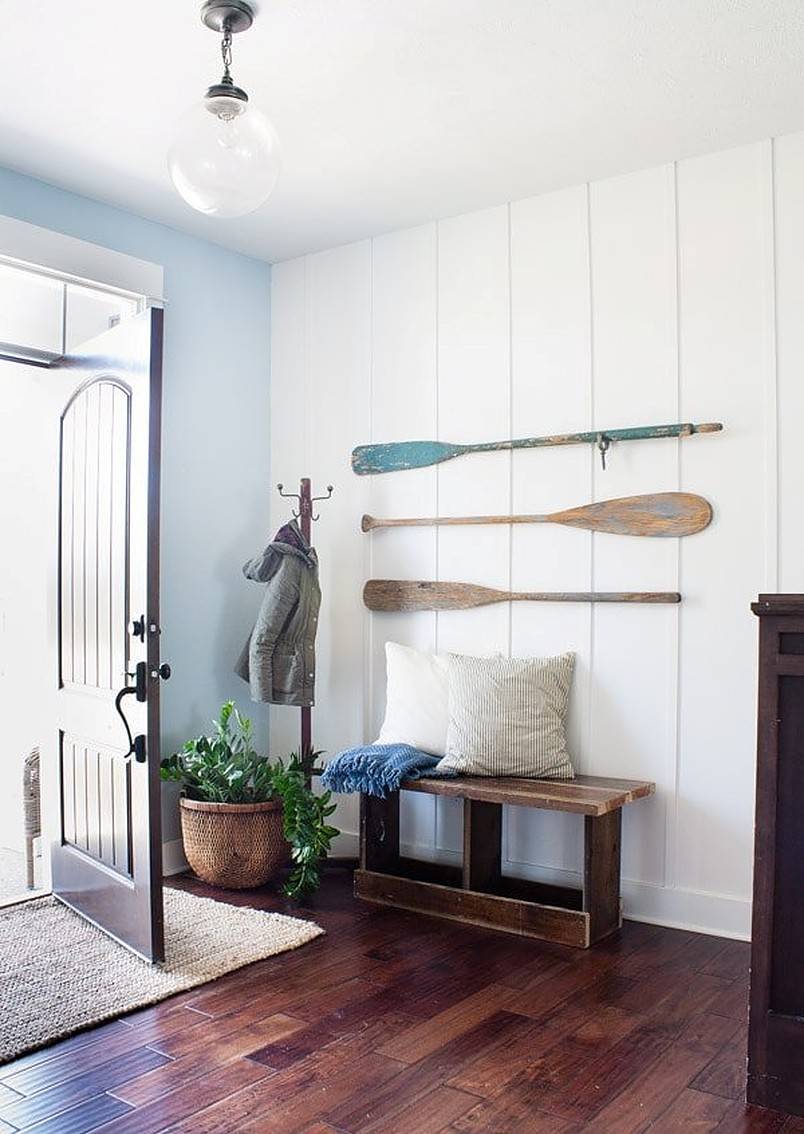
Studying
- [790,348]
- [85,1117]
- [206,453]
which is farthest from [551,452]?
[85,1117]

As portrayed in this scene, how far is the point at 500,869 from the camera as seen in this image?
3.75 meters

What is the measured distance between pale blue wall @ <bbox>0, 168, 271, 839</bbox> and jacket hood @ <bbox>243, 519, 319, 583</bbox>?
302mm

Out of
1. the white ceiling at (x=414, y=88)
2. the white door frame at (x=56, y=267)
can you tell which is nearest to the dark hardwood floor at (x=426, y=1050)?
the white door frame at (x=56, y=267)

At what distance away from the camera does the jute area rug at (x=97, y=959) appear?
2666 millimetres

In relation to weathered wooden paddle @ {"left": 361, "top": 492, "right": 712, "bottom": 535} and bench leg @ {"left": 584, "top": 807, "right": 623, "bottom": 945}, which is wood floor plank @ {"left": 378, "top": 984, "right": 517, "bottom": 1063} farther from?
weathered wooden paddle @ {"left": 361, "top": 492, "right": 712, "bottom": 535}

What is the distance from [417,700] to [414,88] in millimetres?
2091

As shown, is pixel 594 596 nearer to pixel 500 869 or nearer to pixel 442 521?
pixel 442 521

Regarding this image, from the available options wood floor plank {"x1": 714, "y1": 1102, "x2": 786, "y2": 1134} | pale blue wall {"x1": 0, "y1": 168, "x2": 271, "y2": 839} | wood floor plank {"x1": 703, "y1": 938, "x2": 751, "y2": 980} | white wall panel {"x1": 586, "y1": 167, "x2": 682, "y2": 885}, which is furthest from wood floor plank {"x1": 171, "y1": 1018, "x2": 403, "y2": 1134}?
pale blue wall {"x1": 0, "y1": 168, "x2": 271, "y2": 839}

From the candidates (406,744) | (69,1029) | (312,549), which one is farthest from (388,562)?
(69,1029)

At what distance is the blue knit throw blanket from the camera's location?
3.48 meters

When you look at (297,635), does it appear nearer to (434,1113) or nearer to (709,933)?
(709,933)

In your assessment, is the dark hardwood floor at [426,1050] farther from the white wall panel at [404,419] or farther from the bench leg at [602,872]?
the white wall panel at [404,419]

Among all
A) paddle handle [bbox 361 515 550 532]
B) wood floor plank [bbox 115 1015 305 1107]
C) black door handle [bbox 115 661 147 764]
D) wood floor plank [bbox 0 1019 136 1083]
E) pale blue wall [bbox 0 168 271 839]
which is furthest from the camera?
pale blue wall [bbox 0 168 271 839]

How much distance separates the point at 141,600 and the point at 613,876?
70.7 inches
